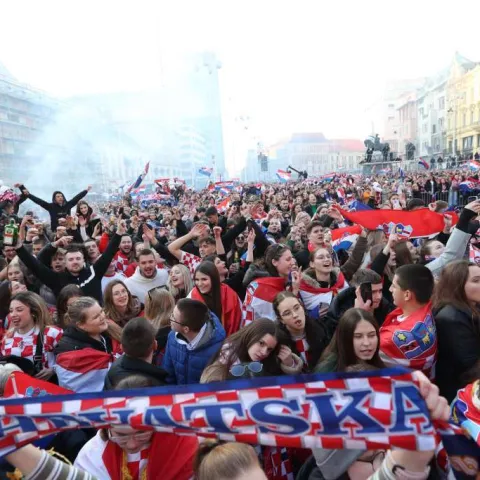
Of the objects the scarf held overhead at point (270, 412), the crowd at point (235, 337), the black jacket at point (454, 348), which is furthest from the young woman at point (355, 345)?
the scarf held overhead at point (270, 412)

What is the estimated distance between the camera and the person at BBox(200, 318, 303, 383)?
2.95m

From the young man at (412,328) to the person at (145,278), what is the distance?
290cm

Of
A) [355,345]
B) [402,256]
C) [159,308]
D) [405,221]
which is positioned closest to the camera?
[355,345]

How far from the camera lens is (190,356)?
342cm

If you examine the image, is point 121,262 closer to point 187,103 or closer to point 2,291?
point 2,291

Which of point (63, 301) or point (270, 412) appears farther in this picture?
point (63, 301)

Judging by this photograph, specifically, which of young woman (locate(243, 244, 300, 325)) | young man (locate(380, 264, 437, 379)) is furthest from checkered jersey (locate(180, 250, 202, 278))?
young man (locate(380, 264, 437, 379))

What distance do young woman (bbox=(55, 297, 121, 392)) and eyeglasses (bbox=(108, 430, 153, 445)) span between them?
1.38 m

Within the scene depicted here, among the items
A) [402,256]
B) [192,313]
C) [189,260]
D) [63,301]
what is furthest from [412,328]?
→ [189,260]

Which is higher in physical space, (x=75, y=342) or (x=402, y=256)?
(x=402, y=256)

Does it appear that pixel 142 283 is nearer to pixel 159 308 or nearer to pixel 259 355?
pixel 159 308

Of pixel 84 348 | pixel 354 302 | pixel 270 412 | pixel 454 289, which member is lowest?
pixel 84 348

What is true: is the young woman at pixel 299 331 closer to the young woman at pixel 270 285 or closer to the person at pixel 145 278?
the young woman at pixel 270 285

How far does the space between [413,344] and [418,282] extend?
1.40 ft
